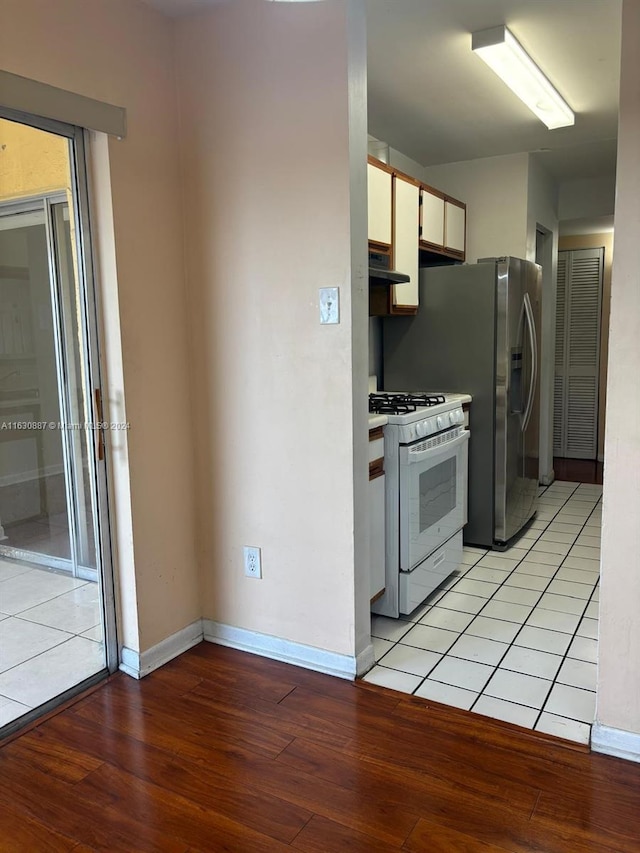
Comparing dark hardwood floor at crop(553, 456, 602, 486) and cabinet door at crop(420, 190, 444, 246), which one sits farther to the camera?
dark hardwood floor at crop(553, 456, 602, 486)

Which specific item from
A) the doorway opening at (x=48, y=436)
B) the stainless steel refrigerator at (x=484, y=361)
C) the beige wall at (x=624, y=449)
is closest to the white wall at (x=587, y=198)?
the stainless steel refrigerator at (x=484, y=361)

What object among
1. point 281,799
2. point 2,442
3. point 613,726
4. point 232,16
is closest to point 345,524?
point 281,799

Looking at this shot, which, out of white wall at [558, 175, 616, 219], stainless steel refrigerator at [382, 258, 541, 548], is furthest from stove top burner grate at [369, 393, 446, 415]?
white wall at [558, 175, 616, 219]

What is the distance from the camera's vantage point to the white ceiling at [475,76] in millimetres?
2486

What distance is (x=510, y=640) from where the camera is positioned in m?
2.72

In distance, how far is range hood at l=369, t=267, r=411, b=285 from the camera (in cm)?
308

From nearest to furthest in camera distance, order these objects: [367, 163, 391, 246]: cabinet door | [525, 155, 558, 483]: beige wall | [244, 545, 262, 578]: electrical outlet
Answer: [244, 545, 262, 578]: electrical outlet
[367, 163, 391, 246]: cabinet door
[525, 155, 558, 483]: beige wall

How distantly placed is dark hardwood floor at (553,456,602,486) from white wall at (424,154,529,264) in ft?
7.33

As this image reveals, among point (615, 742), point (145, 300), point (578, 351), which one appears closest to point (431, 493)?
point (615, 742)

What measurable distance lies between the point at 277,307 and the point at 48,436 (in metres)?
0.97

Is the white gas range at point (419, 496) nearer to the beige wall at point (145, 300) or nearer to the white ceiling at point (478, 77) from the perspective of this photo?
the beige wall at point (145, 300)

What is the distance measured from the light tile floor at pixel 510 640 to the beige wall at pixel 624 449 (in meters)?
0.25

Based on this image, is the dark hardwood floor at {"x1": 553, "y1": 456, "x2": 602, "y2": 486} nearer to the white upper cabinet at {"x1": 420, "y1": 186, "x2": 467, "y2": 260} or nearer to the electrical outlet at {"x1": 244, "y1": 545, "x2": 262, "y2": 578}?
the white upper cabinet at {"x1": 420, "y1": 186, "x2": 467, "y2": 260}

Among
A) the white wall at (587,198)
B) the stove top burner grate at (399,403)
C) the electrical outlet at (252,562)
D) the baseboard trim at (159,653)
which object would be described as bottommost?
the baseboard trim at (159,653)
